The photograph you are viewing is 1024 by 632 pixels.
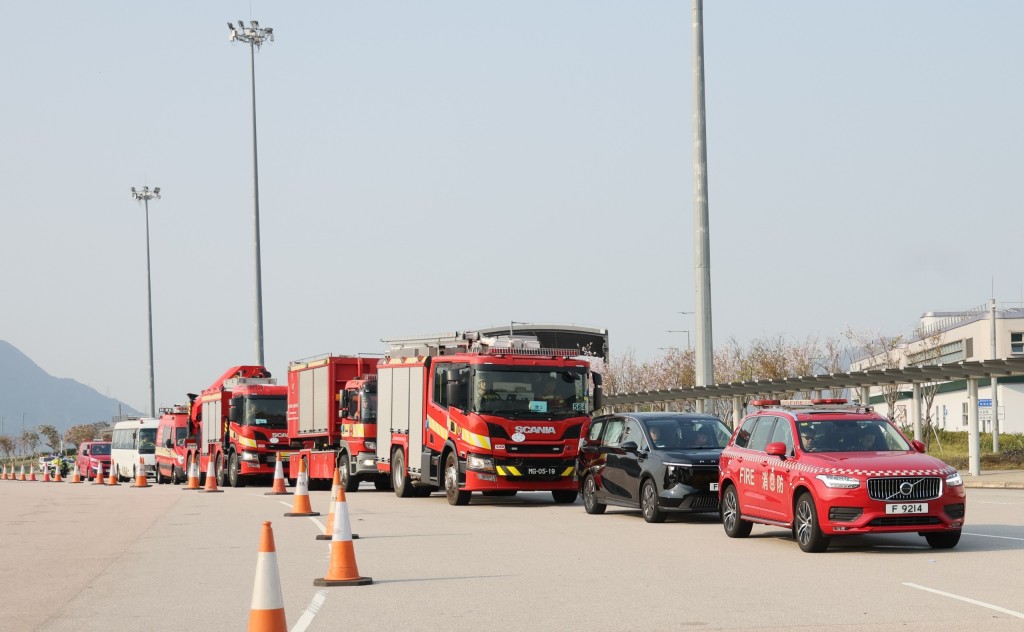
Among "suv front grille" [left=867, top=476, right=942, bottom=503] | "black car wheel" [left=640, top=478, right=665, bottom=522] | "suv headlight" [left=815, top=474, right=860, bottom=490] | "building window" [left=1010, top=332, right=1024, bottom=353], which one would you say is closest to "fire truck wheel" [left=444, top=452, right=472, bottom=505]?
"black car wheel" [left=640, top=478, right=665, bottom=522]

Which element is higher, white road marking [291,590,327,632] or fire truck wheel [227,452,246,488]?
white road marking [291,590,327,632]

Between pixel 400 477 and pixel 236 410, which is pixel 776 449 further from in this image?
pixel 236 410

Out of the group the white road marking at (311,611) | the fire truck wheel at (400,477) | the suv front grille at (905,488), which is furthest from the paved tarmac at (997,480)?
the white road marking at (311,611)

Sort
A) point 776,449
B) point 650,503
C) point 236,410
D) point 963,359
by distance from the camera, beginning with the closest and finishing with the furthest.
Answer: point 776,449, point 650,503, point 236,410, point 963,359

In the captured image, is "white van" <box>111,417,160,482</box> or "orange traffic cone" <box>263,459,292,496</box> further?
"white van" <box>111,417,160,482</box>

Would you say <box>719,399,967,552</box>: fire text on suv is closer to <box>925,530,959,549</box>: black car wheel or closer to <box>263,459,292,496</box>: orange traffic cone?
<box>925,530,959,549</box>: black car wheel

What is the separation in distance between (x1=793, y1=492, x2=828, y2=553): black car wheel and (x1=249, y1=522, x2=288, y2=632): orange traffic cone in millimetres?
7986

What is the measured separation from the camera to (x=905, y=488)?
1520cm

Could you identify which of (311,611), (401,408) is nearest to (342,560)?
(311,611)

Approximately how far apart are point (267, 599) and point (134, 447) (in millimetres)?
55995

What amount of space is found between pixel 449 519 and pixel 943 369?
45.2 ft

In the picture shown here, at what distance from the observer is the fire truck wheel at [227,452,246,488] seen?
41.5m

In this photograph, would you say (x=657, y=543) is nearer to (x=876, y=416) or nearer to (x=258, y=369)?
(x=876, y=416)

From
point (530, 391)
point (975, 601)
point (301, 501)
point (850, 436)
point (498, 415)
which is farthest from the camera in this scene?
point (530, 391)
